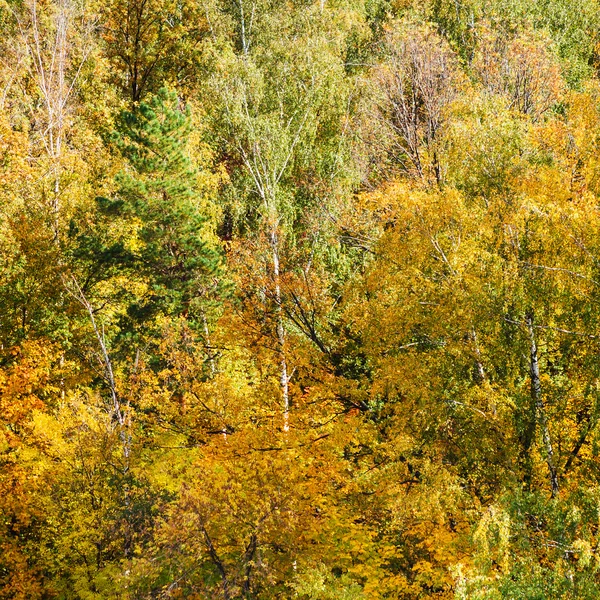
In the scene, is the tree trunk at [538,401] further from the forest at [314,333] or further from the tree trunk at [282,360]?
the tree trunk at [282,360]

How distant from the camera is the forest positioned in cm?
958

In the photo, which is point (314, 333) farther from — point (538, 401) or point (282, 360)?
point (538, 401)

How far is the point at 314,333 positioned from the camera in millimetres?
14852

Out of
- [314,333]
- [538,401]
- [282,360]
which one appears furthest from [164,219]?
[538,401]

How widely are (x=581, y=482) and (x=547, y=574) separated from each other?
10.3 feet

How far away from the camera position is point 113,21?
3406 centimetres

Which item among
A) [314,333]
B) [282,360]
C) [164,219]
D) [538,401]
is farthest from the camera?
[164,219]

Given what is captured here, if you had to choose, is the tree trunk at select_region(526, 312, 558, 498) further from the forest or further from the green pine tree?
the green pine tree

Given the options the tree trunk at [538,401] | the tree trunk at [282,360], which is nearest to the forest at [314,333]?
the tree trunk at [538,401]

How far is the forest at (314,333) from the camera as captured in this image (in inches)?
377

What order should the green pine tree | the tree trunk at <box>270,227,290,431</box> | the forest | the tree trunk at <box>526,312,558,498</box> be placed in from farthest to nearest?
1. the green pine tree
2. the tree trunk at <box>270,227,290,431</box>
3. the forest
4. the tree trunk at <box>526,312,558,498</box>

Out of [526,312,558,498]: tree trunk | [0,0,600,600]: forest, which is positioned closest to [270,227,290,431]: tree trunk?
[0,0,600,600]: forest

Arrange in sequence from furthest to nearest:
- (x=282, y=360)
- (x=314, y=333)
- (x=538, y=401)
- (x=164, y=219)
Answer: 1. (x=164, y=219)
2. (x=282, y=360)
3. (x=314, y=333)
4. (x=538, y=401)

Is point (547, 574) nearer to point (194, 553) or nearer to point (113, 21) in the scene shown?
point (194, 553)
